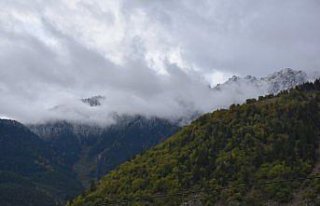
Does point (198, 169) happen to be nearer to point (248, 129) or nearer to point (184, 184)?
point (184, 184)

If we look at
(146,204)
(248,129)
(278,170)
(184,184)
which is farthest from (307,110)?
(146,204)

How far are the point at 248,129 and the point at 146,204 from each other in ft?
143

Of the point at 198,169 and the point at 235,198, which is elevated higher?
the point at 198,169

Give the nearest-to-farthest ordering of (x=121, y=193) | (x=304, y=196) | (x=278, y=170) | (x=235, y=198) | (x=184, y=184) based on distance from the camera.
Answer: (x=304, y=196), (x=235, y=198), (x=278, y=170), (x=184, y=184), (x=121, y=193)

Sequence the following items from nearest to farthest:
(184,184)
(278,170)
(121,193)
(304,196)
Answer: (304,196) < (278,170) < (184,184) < (121,193)

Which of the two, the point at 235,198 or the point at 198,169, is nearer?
the point at 235,198

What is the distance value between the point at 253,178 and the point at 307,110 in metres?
39.2

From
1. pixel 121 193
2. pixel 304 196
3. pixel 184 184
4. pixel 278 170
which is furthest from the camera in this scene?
pixel 121 193

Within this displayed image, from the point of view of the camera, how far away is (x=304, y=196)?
149m

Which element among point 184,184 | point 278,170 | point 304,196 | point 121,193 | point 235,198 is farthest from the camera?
point 121,193

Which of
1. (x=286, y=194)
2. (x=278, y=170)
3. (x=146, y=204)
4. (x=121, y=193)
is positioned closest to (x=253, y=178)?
(x=278, y=170)

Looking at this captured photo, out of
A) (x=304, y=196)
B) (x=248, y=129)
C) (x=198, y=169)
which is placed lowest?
(x=304, y=196)

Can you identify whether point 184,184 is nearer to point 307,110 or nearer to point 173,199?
point 173,199

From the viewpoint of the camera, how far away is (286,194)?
6038 inches
